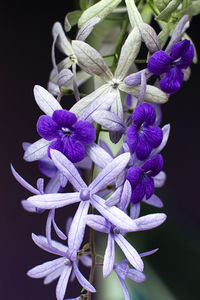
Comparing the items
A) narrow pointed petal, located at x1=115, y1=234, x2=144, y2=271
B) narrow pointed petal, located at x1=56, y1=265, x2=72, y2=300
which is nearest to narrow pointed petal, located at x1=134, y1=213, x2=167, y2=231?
narrow pointed petal, located at x1=115, y1=234, x2=144, y2=271

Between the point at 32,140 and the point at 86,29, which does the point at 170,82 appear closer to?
the point at 86,29

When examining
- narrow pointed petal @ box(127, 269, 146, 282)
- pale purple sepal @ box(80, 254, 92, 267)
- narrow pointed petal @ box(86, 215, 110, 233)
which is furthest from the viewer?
pale purple sepal @ box(80, 254, 92, 267)

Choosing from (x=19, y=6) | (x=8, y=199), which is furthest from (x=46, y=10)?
(x=8, y=199)

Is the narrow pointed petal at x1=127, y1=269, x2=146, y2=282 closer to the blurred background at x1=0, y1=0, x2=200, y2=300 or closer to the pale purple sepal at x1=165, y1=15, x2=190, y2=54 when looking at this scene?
the pale purple sepal at x1=165, y1=15, x2=190, y2=54

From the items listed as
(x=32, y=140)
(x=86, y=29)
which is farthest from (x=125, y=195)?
(x=32, y=140)

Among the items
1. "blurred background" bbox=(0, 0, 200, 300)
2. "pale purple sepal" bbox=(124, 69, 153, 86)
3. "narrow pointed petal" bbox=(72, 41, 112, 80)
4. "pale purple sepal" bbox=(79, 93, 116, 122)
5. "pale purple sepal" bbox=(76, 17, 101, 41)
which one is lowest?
"blurred background" bbox=(0, 0, 200, 300)

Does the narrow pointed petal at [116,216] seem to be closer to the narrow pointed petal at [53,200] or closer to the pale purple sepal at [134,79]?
the narrow pointed petal at [53,200]
